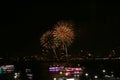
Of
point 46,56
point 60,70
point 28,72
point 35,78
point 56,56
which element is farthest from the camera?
point 46,56

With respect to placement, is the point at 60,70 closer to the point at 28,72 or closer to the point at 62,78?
the point at 62,78

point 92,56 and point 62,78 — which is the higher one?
point 92,56

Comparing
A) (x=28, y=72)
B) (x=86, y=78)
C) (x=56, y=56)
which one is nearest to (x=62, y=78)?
(x=86, y=78)

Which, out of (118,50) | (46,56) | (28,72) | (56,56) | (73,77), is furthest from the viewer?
(118,50)

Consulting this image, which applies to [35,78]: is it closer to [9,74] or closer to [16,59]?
[9,74]

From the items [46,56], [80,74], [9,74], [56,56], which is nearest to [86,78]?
[80,74]

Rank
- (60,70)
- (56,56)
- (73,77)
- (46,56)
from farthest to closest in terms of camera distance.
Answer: (46,56) < (56,56) < (60,70) < (73,77)

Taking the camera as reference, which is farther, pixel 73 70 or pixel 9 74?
pixel 9 74

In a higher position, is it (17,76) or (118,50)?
(118,50)

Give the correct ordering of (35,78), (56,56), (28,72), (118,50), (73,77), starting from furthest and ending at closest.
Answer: (118,50) → (56,56) → (28,72) → (35,78) → (73,77)
